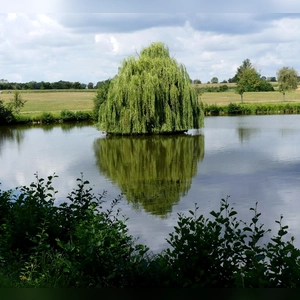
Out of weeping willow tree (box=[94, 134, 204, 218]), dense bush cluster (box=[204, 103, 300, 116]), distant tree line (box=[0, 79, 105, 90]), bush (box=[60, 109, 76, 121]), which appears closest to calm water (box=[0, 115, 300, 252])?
weeping willow tree (box=[94, 134, 204, 218])

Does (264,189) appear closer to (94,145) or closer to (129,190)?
(129,190)

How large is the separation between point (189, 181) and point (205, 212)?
7.71 ft

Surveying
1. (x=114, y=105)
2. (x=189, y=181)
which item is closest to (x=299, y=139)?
(x=114, y=105)

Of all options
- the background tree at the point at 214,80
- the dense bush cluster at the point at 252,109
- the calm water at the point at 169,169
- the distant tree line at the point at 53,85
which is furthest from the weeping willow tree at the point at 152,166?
the distant tree line at the point at 53,85

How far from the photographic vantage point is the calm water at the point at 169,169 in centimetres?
563

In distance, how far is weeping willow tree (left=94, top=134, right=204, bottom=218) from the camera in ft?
21.4

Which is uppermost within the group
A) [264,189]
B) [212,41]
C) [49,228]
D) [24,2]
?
[212,41]

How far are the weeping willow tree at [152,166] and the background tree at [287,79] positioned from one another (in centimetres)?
1596

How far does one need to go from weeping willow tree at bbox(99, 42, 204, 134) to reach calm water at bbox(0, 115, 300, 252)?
63cm

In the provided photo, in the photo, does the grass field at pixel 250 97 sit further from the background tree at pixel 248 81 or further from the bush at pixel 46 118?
the bush at pixel 46 118

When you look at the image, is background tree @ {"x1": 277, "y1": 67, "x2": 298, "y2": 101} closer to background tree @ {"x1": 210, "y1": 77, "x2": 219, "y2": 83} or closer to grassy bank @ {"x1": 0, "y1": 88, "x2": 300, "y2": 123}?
grassy bank @ {"x1": 0, "y1": 88, "x2": 300, "y2": 123}

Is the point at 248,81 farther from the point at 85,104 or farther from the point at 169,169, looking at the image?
the point at 169,169

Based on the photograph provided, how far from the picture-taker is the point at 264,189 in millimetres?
6941

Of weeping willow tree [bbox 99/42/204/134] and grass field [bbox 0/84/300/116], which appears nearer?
weeping willow tree [bbox 99/42/204/134]
